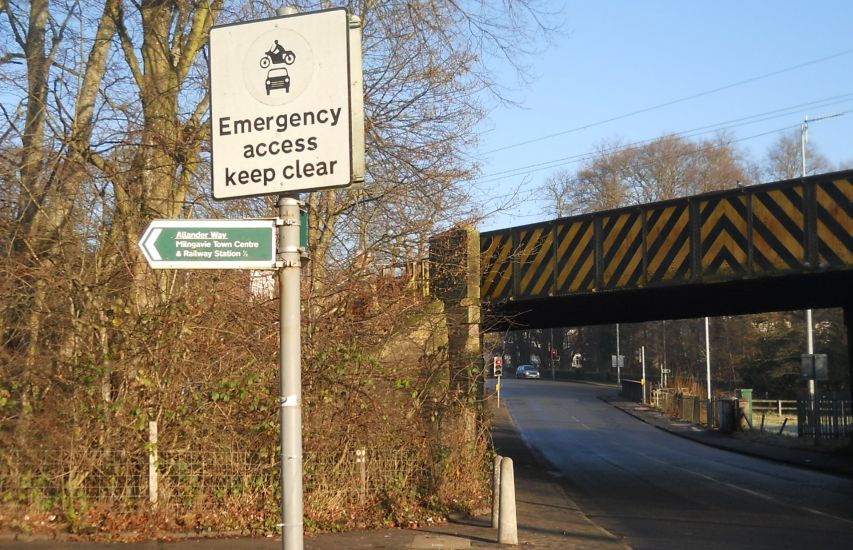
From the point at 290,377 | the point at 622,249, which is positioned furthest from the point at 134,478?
the point at 622,249

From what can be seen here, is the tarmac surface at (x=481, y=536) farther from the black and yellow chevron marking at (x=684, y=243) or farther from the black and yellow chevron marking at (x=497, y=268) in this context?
the black and yellow chevron marking at (x=684, y=243)

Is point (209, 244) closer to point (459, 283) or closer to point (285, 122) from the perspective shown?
point (285, 122)

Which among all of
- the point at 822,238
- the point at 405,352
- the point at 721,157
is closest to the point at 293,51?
the point at 405,352

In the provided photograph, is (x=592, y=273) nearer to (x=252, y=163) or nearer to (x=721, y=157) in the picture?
(x=252, y=163)

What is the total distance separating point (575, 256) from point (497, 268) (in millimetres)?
1641

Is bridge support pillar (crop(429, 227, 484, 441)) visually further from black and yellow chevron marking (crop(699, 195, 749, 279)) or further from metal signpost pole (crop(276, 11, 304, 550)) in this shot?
metal signpost pole (crop(276, 11, 304, 550))

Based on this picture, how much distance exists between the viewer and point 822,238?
539 inches

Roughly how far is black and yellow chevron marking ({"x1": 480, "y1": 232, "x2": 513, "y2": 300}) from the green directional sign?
509 inches

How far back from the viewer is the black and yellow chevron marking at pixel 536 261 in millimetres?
16703

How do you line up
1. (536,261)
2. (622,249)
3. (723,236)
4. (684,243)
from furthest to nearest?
(536,261) < (622,249) < (684,243) < (723,236)

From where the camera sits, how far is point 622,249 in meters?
15.7

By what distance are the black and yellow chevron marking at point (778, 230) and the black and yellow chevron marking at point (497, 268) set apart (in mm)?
4577

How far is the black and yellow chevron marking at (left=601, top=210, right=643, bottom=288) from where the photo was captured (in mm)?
15484

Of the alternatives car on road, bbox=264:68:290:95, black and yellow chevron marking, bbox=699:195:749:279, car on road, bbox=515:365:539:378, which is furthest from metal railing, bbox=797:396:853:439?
car on road, bbox=515:365:539:378
